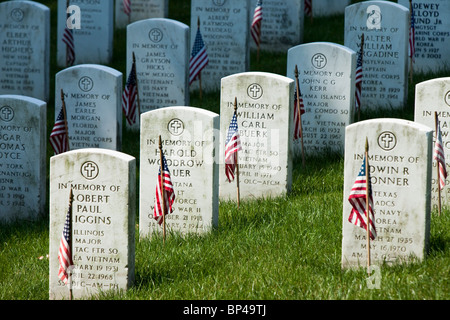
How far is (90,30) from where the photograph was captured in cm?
1570

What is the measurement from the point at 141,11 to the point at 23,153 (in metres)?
8.51

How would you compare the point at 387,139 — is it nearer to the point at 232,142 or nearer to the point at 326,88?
the point at 232,142

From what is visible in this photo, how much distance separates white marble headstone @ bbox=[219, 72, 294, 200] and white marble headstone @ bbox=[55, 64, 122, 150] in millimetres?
1756

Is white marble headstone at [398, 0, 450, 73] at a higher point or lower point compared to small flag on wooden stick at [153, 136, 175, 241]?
higher

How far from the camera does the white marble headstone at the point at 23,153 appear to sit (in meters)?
9.66

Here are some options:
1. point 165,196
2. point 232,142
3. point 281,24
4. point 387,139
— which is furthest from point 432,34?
point 165,196

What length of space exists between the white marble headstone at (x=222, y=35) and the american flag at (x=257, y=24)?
2.75ft

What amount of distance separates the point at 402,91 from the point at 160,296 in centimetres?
648

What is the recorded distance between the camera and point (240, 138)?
9750 mm

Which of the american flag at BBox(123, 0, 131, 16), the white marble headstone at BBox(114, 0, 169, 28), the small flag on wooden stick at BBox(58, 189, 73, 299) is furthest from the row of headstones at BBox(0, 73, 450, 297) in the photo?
the american flag at BBox(123, 0, 131, 16)

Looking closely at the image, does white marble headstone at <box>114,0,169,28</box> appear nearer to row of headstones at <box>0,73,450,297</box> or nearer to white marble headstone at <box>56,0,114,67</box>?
white marble headstone at <box>56,0,114,67</box>

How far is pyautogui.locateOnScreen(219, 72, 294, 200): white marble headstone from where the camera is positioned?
9.58 m

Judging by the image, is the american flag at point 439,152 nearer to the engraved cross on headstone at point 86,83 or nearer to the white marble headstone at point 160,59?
the engraved cross on headstone at point 86,83
